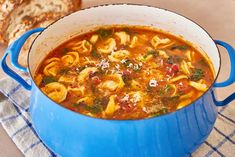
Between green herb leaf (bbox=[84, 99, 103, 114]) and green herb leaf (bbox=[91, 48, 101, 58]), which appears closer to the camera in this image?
green herb leaf (bbox=[84, 99, 103, 114])

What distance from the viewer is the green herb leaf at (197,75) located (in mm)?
1468

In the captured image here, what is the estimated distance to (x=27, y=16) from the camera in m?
2.04

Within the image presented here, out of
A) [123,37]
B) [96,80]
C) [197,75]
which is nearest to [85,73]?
[96,80]

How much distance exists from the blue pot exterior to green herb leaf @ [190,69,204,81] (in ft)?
0.59

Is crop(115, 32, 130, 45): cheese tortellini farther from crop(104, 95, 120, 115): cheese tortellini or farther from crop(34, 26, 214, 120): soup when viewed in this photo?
crop(104, 95, 120, 115): cheese tortellini

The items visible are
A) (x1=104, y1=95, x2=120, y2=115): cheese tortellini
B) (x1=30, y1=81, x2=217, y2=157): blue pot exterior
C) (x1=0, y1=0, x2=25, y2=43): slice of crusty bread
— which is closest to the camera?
Result: (x1=30, y1=81, x2=217, y2=157): blue pot exterior

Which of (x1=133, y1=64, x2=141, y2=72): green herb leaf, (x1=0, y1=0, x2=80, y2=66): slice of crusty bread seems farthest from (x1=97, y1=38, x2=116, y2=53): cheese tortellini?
(x1=0, y1=0, x2=80, y2=66): slice of crusty bread

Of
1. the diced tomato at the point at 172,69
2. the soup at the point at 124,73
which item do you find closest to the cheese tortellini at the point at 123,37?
the soup at the point at 124,73

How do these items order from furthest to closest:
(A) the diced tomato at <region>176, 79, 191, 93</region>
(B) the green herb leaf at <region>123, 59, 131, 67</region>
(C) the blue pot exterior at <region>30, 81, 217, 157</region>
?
1. (B) the green herb leaf at <region>123, 59, 131, 67</region>
2. (A) the diced tomato at <region>176, 79, 191, 93</region>
3. (C) the blue pot exterior at <region>30, 81, 217, 157</region>

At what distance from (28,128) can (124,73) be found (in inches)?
15.1

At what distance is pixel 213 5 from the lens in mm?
2277

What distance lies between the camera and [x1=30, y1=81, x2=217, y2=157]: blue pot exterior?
1.15 meters

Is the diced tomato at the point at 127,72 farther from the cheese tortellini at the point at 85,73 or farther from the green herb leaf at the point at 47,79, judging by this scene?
the green herb leaf at the point at 47,79

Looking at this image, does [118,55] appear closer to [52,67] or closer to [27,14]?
[52,67]
